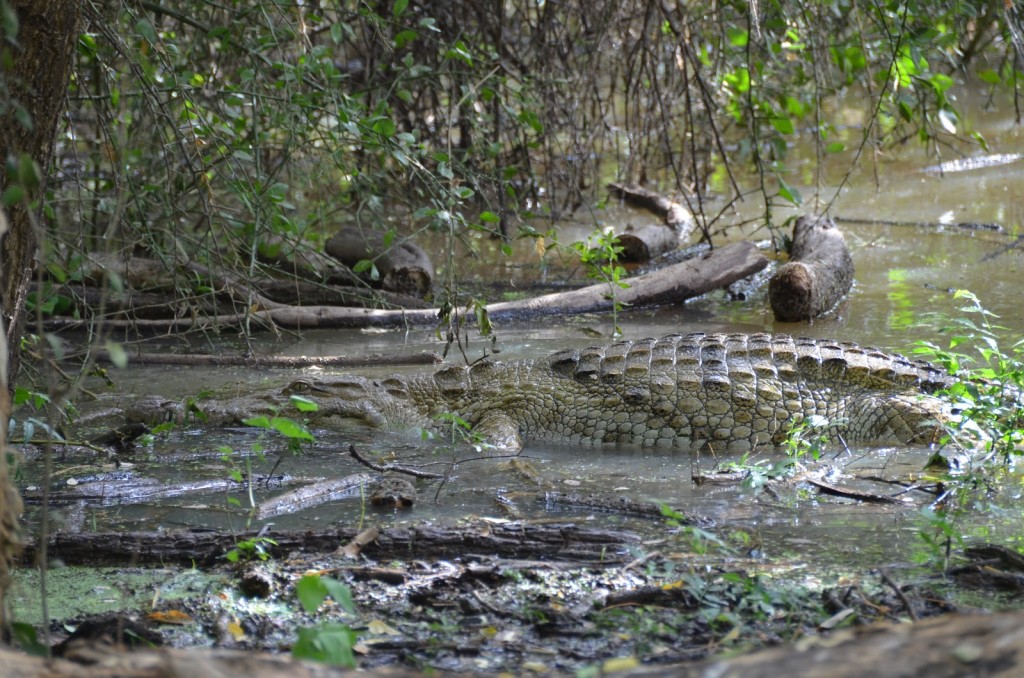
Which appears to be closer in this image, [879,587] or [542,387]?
[879,587]

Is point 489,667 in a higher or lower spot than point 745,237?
lower

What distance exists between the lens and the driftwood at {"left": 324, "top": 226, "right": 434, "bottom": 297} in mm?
7867

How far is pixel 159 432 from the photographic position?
519 centimetres

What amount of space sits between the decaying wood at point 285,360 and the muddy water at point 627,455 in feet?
0.25

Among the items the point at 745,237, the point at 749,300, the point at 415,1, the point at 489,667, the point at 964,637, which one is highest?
the point at 415,1

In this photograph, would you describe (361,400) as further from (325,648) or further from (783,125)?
(325,648)

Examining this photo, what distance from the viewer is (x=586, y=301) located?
7.85 meters

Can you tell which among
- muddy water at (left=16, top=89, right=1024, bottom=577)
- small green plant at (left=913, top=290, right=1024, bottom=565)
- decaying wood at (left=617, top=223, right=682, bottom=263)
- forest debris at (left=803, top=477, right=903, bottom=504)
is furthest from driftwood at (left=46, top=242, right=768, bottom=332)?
forest debris at (left=803, top=477, right=903, bottom=504)

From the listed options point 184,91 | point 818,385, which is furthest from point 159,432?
point 818,385

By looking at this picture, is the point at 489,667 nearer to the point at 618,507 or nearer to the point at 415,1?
the point at 618,507

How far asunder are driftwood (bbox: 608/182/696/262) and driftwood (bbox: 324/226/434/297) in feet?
5.19

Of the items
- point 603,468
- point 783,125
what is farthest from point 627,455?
point 783,125

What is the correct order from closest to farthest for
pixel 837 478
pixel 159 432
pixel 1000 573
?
pixel 1000 573, pixel 837 478, pixel 159 432

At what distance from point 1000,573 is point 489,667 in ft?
Result: 5.00
